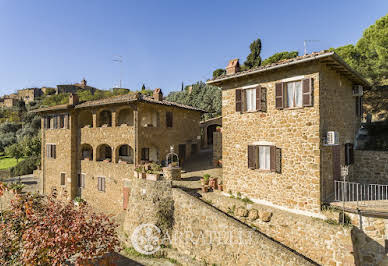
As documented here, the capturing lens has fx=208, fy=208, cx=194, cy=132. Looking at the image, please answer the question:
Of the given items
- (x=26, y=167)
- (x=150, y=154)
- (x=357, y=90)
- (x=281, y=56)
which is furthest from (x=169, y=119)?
(x=26, y=167)

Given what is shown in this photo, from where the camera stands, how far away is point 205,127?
26.7 m

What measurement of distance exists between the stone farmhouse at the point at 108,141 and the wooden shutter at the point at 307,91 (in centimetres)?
1123

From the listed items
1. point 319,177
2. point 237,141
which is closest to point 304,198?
point 319,177

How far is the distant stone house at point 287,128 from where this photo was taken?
29.3ft

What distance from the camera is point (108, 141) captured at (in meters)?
17.6

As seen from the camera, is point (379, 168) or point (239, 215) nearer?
point (239, 215)

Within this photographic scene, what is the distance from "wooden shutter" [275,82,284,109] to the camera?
9.75 meters

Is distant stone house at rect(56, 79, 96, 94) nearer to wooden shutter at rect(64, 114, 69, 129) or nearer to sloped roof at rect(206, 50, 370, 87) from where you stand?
wooden shutter at rect(64, 114, 69, 129)

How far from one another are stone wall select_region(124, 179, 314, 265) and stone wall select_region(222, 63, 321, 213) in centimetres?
203

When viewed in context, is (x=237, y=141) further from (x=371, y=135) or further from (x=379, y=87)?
(x=379, y=87)

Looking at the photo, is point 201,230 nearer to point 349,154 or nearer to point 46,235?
point 46,235

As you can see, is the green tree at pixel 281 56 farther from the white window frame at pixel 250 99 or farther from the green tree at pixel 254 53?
the white window frame at pixel 250 99

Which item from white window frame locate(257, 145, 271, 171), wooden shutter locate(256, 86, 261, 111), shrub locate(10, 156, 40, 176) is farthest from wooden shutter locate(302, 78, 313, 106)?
shrub locate(10, 156, 40, 176)

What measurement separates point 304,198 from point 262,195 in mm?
1908
